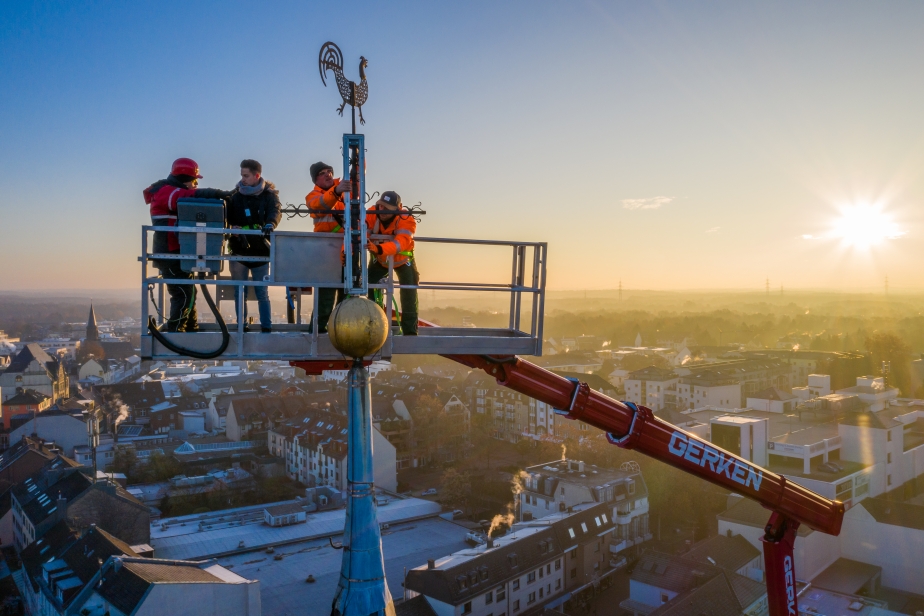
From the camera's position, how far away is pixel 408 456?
38.8 m

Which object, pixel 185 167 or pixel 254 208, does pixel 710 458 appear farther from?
pixel 185 167

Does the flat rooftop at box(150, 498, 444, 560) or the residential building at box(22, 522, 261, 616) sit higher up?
the residential building at box(22, 522, 261, 616)

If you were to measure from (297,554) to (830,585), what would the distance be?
18.6 metres

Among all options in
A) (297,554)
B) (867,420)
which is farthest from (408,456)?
(867,420)

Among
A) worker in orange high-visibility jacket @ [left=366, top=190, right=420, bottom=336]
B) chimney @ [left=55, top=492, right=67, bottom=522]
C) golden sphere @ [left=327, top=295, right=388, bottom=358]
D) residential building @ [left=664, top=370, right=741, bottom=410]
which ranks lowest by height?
chimney @ [left=55, top=492, right=67, bottom=522]

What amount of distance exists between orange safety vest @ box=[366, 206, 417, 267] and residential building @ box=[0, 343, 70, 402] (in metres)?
59.8

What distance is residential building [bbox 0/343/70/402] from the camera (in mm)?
55122

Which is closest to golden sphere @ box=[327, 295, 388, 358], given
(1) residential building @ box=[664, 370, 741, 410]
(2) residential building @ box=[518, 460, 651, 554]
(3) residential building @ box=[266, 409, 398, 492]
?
(2) residential building @ box=[518, 460, 651, 554]

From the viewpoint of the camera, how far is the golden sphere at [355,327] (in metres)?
3.79

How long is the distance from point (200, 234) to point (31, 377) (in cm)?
6279

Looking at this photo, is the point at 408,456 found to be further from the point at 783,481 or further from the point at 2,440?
the point at 783,481

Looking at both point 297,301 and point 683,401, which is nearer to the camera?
point 297,301

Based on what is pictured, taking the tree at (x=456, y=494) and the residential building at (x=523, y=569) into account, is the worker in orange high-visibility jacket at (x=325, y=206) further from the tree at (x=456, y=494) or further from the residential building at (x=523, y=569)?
the tree at (x=456, y=494)

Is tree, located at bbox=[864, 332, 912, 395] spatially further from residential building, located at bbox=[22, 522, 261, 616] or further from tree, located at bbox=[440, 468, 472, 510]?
residential building, located at bbox=[22, 522, 261, 616]
